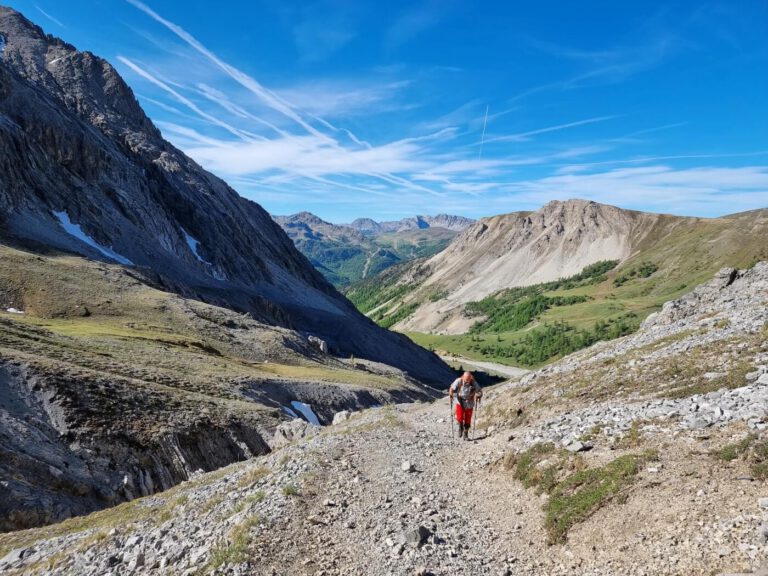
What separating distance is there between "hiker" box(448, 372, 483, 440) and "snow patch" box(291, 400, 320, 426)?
29400 mm

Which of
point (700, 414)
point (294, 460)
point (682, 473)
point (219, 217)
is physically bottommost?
point (294, 460)

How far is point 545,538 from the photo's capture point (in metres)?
11.1

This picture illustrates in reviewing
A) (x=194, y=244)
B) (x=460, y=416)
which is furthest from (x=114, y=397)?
(x=194, y=244)

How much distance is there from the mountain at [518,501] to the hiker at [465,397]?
2.75ft

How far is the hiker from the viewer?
66.3 feet

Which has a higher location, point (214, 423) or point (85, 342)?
point (85, 342)

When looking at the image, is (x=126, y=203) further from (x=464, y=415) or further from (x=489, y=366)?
(x=489, y=366)

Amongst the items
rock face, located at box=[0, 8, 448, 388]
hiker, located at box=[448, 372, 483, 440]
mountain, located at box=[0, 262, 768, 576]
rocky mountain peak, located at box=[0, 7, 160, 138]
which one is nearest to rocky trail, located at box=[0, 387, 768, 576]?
mountain, located at box=[0, 262, 768, 576]

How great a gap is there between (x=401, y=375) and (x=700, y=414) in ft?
265

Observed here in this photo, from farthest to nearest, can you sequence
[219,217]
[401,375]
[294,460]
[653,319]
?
[219,217] < [401,375] < [653,319] < [294,460]

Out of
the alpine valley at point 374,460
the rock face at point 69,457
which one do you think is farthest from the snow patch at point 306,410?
the rock face at point 69,457

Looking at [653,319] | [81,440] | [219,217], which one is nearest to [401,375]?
[653,319]

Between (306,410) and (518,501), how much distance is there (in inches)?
1483

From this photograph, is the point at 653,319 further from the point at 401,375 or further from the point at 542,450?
the point at 401,375
